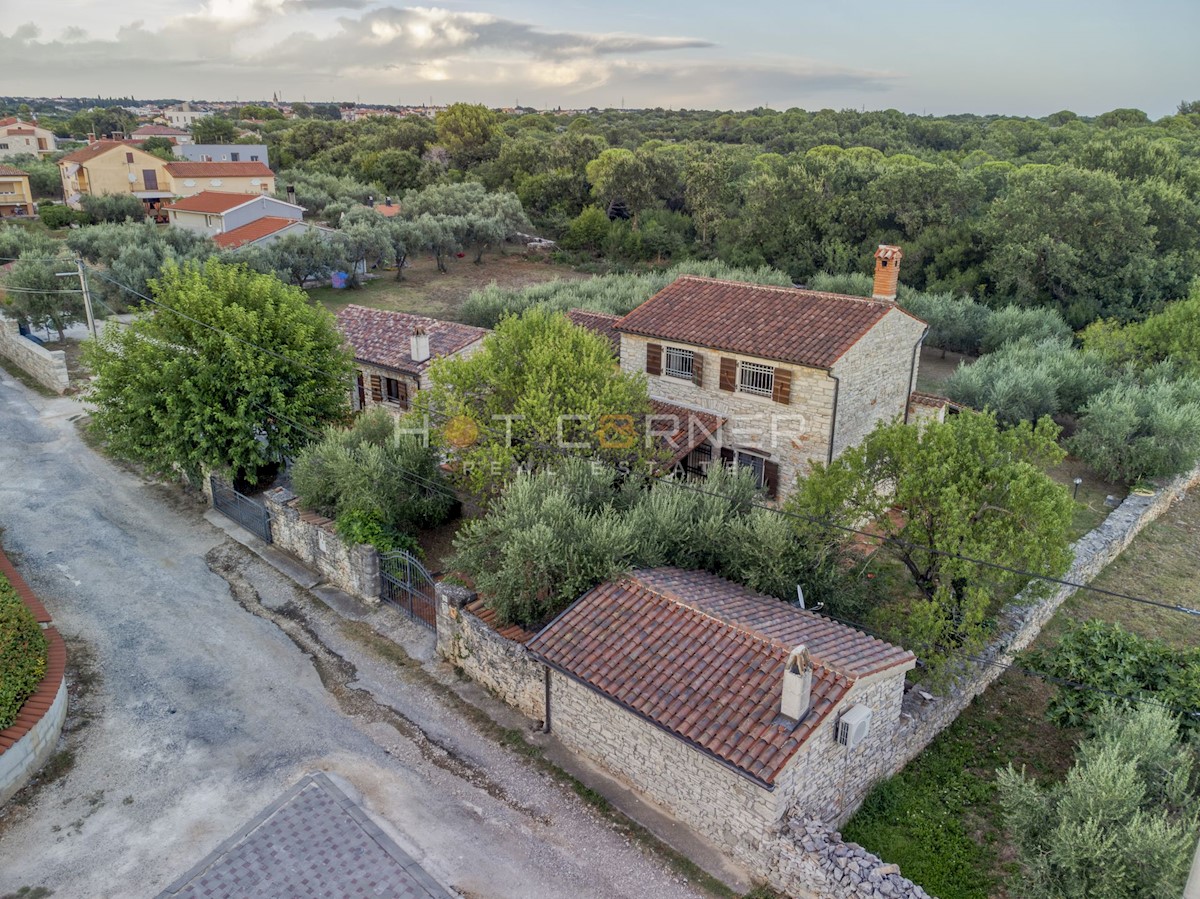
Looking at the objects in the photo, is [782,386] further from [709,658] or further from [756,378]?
[709,658]

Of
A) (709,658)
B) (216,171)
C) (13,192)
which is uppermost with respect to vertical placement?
(216,171)

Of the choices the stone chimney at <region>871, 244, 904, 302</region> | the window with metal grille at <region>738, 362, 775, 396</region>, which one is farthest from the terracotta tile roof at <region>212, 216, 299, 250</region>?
the stone chimney at <region>871, 244, 904, 302</region>

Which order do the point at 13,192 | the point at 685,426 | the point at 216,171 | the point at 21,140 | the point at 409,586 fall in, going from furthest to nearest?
the point at 21,140, the point at 13,192, the point at 216,171, the point at 685,426, the point at 409,586

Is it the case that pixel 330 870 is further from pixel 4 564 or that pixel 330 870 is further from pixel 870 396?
pixel 870 396

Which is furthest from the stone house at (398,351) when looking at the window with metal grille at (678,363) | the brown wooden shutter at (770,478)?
the brown wooden shutter at (770,478)

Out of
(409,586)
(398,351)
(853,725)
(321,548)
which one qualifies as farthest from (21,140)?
(853,725)

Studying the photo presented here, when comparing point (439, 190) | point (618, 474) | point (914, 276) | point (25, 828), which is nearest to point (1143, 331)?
point (914, 276)
